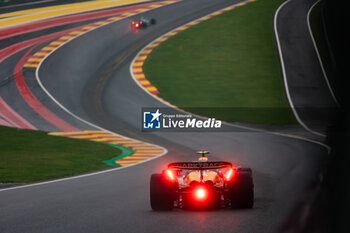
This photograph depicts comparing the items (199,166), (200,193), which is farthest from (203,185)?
(199,166)

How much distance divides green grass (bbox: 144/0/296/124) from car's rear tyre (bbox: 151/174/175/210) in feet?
73.9

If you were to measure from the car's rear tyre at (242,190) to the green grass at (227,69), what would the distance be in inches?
883

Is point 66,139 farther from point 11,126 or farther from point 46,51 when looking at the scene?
point 46,51

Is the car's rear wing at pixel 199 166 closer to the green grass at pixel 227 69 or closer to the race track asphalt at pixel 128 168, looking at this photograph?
the race track asphalt at pixel 128 168

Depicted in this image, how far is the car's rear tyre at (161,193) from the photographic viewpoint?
10.3 metres

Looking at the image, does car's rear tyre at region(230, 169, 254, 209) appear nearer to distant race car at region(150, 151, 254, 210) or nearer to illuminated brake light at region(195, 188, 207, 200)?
distant race car at region(150, 151, 254, 210)

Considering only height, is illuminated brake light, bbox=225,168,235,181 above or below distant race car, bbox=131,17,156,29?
below

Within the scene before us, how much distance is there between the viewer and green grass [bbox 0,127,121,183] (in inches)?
675

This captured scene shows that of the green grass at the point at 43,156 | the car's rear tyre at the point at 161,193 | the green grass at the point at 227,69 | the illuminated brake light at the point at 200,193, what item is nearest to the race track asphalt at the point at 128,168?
the car's rear tyre at the point at 161,193

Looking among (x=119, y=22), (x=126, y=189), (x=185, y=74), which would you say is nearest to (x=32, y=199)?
(x=126, y=189)

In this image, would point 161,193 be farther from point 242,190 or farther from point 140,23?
point 140,23

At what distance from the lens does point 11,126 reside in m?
29.0

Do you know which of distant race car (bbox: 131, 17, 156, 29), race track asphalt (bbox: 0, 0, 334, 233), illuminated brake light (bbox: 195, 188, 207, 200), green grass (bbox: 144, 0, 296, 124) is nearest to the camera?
race track asphalt (bbox: 0, 0, 334, 233)

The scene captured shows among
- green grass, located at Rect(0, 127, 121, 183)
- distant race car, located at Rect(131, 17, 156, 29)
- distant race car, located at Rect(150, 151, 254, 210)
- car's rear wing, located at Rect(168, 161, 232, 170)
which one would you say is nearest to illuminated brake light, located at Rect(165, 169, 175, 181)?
distant race car, located at Rect(150, 151, 254, 210)
